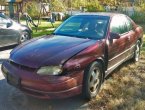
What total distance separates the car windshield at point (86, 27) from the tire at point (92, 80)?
74 centimetres

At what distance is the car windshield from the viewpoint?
5266 mm

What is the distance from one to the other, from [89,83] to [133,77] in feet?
6.32

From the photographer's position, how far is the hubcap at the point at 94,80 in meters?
4.59

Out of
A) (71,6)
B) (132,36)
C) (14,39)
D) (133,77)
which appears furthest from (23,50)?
(71,6)

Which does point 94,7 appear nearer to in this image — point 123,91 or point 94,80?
point 123,91

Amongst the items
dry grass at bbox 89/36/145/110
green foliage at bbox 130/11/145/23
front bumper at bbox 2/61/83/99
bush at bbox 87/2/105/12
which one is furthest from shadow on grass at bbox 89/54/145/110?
bush at bbox 87/2/105/12

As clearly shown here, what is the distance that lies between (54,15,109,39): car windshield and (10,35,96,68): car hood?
0.33 m

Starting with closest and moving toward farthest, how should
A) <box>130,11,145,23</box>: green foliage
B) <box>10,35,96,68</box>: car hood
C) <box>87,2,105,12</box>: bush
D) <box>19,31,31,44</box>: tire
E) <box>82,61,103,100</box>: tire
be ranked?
1. <box>10,35,96,68</box>: car hood
2. <box>82,61,103,100</box>: tire
3. <box>19,31,31,44</box>: tire
4. <box>130,11,145,23</box>: green foliage
5. <box>87,2,105,12</box>: bush

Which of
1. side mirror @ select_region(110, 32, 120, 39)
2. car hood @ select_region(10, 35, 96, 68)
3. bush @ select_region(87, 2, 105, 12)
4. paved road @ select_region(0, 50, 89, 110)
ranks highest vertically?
bush @ select_region(87, 2, 105, 12)

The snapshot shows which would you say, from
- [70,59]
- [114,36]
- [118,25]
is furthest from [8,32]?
[70,59]

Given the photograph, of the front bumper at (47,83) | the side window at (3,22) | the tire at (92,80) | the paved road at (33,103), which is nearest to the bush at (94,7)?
the side window at (3,22)

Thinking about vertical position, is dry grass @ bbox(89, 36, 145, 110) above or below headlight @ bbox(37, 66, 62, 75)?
below

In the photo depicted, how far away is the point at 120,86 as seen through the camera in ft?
17.6

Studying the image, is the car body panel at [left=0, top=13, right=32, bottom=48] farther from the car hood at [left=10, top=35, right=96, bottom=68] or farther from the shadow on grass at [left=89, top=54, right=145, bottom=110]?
the shadow on grass at [left=89, top=54, right=145, bottom=110]
